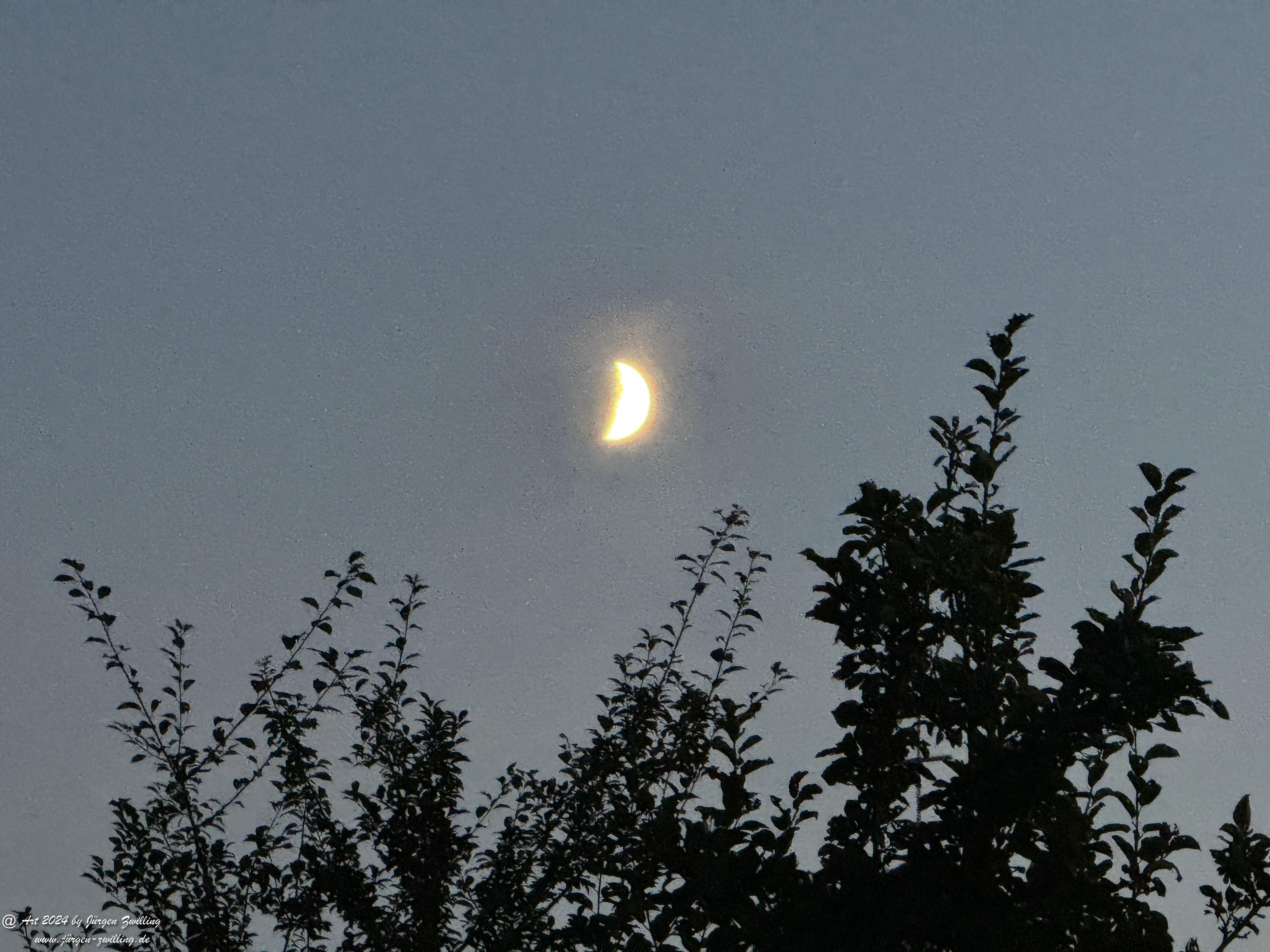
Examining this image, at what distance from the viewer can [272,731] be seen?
8.36 m

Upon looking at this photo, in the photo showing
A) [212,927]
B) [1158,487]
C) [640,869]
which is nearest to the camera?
[1158,487]

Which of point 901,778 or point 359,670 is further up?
point 359,670

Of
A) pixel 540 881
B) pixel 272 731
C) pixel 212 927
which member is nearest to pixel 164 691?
pixel 272 731

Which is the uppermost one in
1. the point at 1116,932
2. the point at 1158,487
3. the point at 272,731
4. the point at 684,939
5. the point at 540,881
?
the point at 272,731

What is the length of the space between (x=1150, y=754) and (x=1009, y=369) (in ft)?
5.73

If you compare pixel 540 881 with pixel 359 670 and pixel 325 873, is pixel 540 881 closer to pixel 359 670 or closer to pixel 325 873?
pixel 325 873

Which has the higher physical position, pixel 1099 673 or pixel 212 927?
pixel 212 927

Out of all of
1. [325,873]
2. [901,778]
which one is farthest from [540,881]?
[901,778]

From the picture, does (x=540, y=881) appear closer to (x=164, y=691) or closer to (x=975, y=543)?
(x=164, y=691)

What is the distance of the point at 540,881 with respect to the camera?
7867mm

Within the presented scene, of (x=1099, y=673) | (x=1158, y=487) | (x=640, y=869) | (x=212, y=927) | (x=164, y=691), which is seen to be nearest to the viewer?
(x=1099, y=673)

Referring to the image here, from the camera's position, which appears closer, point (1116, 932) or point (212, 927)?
point (1116, 932)

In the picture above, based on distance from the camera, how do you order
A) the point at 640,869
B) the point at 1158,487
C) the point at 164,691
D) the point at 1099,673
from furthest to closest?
1. the point at 164,691
2. the point at 640,869
3. the point at 1158,487
4. the point at 1099,673

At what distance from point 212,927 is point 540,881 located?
2.01 metres
